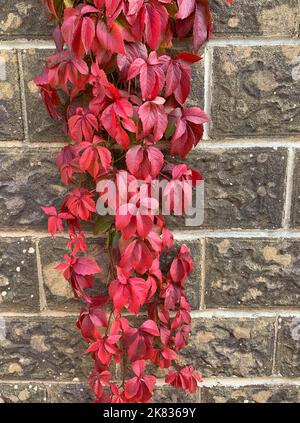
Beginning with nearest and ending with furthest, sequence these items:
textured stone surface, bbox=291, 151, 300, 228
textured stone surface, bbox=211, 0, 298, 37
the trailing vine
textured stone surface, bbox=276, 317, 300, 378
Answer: the trailing vine → textured stone surface, bbox=211, 0, 298, 37 → textured stone surface, bbox=291, 151, 300, 228 → textured stone surface, bbox=276, 317, 300, 378

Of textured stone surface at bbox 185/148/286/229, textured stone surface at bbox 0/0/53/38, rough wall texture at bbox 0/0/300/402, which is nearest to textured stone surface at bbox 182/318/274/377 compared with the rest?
rough wall texture at bbox 0/0/300/402

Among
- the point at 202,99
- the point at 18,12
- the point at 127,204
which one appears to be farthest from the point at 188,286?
the point at 18,12

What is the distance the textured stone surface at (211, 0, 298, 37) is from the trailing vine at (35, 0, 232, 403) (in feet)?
0.29

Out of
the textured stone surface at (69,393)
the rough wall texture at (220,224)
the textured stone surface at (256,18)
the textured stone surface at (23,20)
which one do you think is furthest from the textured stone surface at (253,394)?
the textured stone surface at (23,20)

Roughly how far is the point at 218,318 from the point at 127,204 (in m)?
0.50

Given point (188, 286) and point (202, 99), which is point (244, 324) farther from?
point (202, 99)

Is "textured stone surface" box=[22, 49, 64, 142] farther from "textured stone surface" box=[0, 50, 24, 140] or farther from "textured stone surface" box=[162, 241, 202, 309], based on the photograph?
"textured stone surface" box=[162, 241, 202, 309]

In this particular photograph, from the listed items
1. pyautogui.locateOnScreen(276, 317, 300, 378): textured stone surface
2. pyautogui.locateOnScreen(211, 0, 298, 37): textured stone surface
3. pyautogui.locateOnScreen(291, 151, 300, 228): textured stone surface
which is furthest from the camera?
pyautogui.locateOnScreen(276, 317, 300, 378): textured stone surface

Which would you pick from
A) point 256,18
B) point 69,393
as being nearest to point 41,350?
point 69,393

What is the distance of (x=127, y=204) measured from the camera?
108 centimetres

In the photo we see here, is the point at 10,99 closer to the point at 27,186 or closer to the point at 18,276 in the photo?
the point at 27,186

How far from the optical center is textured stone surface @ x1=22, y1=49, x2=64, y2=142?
47.6 inches

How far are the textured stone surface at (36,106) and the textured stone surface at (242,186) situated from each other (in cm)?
35

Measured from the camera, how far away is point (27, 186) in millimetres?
1300
